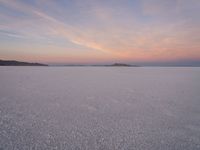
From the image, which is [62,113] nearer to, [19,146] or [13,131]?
[13,131]

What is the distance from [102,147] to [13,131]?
5.63 feet

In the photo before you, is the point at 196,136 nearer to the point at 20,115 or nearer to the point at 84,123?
the point at 84,123

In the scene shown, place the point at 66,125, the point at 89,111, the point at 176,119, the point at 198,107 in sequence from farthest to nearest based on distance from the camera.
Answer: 1. the point at 198,107
2. the point at 89,111
3. the point at 176,119
4. the point at 66,125

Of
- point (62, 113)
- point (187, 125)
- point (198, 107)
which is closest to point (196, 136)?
point (187, 125)

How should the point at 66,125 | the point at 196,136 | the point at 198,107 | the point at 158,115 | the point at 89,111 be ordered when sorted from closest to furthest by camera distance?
the point at 196,136
the point at 66,125
the point at 158,115
the point at 89,111
the point at 198,107

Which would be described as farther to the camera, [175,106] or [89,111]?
[175,106]

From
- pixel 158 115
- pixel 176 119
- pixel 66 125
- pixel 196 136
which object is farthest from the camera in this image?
pixel 158 115

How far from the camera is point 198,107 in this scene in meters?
4.44

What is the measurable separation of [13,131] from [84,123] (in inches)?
53.4

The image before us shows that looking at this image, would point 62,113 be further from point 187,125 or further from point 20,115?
point 187,125

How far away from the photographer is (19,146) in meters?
2.33

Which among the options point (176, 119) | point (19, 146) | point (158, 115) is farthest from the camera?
point (158, 115)

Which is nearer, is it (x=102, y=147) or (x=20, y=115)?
(x=102, y=147)

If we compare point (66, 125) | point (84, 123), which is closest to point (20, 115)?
point (66, 125)
